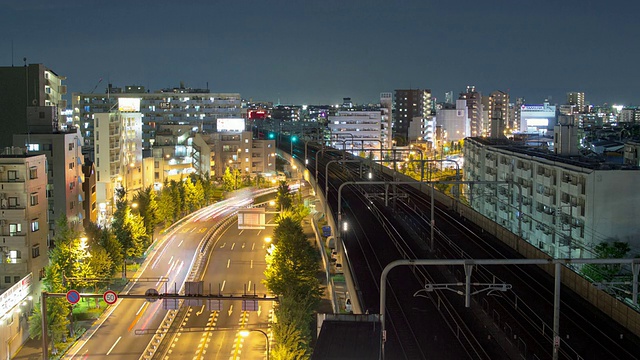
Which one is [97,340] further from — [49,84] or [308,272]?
[49,84]

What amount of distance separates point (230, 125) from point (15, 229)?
42.3 m

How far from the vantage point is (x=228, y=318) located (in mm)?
26125

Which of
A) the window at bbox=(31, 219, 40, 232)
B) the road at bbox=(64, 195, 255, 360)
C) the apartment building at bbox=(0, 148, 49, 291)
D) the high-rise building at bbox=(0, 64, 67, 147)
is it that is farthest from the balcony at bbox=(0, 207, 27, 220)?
the high-rise building at bbox=(0, 64, 67, 147)

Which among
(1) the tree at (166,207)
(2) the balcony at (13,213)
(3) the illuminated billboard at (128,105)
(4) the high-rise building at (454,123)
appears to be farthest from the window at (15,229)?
(4) the high-rise building at (454,123)

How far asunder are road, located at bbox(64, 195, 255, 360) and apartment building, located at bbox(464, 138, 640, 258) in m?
12.5

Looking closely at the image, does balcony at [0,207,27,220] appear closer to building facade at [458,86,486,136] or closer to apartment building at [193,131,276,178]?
apartment building at [193,131,276,178]

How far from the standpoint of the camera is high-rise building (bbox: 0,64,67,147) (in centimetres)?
4122

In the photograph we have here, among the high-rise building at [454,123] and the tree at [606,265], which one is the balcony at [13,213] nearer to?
the tree at [606,265]

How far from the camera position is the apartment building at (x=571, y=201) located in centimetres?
2681

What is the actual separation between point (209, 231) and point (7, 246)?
16739 millimetres

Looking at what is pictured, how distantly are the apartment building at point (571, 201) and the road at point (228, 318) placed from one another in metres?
9.04

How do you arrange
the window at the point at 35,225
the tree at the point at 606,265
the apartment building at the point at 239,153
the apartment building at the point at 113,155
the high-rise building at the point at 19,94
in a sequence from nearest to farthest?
the tree at the point at 606,265 < the window at the point at 35,225 < the high-rise building at the point at 19,94 < the apartment building at the point at 113,155 < the apartment building at the point at 239,153

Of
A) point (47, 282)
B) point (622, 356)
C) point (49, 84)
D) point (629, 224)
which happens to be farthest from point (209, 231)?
point (622, 356)

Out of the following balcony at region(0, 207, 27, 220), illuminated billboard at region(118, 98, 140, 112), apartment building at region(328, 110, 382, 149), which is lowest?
balcony at region(0, 207, 27, 220)
